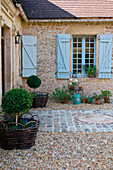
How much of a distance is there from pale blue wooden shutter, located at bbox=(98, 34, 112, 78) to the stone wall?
0.18 metres

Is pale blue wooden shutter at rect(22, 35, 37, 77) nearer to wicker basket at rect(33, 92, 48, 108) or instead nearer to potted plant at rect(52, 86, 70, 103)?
potted plant at rect(52, 86, 70, 103)

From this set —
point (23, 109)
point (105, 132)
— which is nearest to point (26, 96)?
point (23, 109)

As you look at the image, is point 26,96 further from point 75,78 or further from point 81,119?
point 75,78

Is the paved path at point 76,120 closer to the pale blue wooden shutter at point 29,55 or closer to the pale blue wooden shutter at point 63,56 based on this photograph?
Answer: the pale blue wooden shutter at point 63,56

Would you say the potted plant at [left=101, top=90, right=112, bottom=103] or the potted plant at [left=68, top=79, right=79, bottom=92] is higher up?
the potted plant at [left=68, top=79, right=79, bottom=92]

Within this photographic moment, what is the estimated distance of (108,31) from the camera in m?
7.86

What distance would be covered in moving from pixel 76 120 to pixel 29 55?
11.8ft

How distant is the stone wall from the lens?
7785 mm

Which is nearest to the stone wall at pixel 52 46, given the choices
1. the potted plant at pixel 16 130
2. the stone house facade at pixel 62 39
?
the stone house facade at pixel 62 39

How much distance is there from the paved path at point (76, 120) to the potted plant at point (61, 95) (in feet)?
3.81

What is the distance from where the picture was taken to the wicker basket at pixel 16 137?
3.22m

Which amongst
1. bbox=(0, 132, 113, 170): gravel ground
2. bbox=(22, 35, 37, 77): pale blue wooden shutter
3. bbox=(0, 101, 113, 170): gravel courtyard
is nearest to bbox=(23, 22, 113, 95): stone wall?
bbox=(22, 35, 37, 77): pale blue wooden shutter

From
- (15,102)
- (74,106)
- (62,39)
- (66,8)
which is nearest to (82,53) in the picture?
(62,39)

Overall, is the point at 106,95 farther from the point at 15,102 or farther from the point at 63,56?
the point at 15,102
